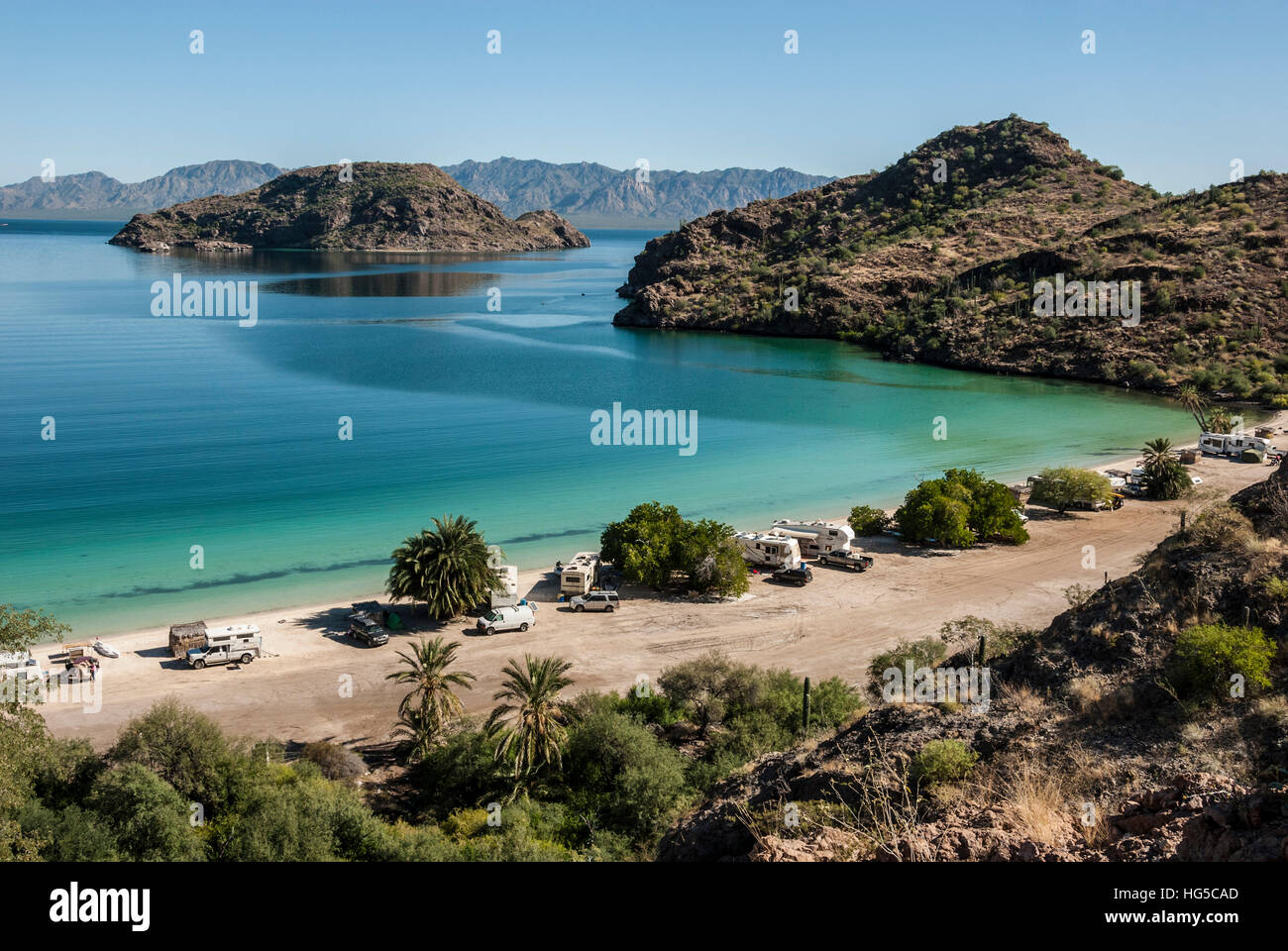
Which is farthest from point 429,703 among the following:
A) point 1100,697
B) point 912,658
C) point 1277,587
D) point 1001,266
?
point 1001,266

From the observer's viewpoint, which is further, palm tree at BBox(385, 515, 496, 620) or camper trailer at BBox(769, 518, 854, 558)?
camper trailer at BBox(769, 518, 854, 558)

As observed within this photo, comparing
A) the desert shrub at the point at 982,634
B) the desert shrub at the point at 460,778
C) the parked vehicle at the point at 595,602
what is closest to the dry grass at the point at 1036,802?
the desert shrub at the point at 982,634

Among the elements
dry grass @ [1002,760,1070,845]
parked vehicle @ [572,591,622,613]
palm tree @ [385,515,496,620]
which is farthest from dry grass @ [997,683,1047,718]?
palm tree @ [385,515,496,620]

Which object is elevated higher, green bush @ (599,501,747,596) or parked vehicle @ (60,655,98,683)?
green bush @ (599,501,747,596)

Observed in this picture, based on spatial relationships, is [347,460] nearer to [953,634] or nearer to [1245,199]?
[953,634]

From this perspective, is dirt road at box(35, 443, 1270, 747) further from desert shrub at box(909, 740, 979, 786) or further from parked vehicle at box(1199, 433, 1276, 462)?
parked vehicle at box(1199, 433, 1276, 462)

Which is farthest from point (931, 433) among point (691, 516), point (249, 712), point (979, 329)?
point (249, 712)

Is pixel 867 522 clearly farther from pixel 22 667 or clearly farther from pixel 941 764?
pixel 941 764
